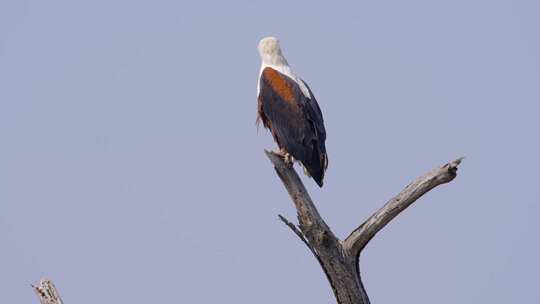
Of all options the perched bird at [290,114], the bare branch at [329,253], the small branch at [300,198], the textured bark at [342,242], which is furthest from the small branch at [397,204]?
the perched bird at [290,114]

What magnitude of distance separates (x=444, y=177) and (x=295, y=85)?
2861 mm

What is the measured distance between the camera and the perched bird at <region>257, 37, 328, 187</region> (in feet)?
32.1

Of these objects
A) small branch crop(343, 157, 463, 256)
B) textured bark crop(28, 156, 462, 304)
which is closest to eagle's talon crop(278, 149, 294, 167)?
textured bark crop(28, 156, 462, 304)

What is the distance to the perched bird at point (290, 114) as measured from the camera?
385 inches

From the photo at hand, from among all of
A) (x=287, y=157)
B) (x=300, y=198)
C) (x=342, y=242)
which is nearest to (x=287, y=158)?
(x=287, y=157)

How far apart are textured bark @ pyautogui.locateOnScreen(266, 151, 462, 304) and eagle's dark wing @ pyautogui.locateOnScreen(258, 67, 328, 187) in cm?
137

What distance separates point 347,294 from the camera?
8.28 meters

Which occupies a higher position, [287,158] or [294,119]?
[294,119]

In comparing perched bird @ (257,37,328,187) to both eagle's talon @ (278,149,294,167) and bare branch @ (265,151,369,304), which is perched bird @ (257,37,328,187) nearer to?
eagle's talon @ (278,149,294,167)

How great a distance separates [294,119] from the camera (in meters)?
9.99

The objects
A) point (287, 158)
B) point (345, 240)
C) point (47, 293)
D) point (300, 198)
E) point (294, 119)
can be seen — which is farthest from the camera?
point (294, 119)

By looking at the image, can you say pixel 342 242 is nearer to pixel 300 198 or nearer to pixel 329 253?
pixel 329 253

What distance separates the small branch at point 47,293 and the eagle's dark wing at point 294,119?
128 inches

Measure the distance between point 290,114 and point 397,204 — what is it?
2358mm
